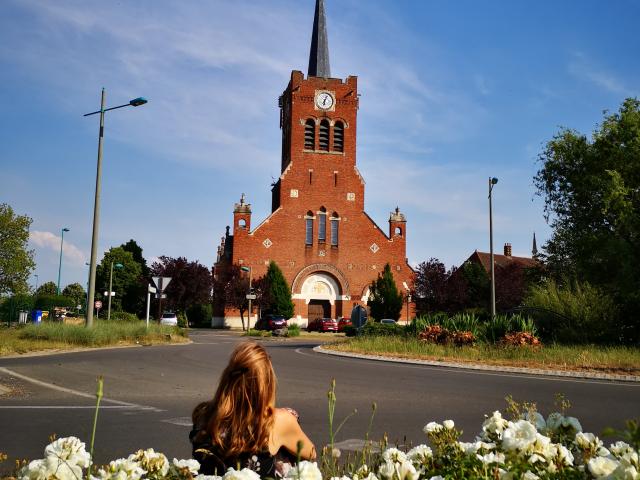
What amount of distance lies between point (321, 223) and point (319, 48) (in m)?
17.2

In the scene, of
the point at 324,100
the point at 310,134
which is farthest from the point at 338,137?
the point at 324,100

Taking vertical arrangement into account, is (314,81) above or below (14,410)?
above

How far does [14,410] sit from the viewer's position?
8266mm

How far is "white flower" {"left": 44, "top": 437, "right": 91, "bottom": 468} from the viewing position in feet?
7.38

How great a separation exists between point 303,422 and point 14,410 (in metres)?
3.88

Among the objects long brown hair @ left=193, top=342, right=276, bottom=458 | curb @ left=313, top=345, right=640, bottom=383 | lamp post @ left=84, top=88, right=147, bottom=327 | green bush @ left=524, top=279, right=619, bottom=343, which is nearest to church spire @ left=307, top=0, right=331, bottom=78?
lamp post @ left=84, top=88, right=147, bottom=327

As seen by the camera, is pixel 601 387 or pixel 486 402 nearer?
pixel 486 402

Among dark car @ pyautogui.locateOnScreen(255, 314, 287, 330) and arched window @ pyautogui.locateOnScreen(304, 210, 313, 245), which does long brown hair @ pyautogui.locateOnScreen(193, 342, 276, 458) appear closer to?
dark car @ pyautogui.locateOnScreen(255, 314, 287, 330)

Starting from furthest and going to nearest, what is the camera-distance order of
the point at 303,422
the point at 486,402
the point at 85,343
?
the point at 85,343 → the point at 486,402 → the point at 303,422

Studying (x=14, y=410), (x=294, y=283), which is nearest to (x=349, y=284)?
(x=294, y=283)

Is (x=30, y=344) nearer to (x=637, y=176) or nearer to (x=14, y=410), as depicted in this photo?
(x=14, y=410)

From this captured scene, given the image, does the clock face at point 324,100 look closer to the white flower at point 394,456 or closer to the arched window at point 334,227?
the arched window at point 334,227

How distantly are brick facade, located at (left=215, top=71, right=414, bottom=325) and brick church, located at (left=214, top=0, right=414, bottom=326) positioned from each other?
84 millimetres

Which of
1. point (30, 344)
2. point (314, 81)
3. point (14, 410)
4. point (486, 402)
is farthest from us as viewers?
point (314, 81)
